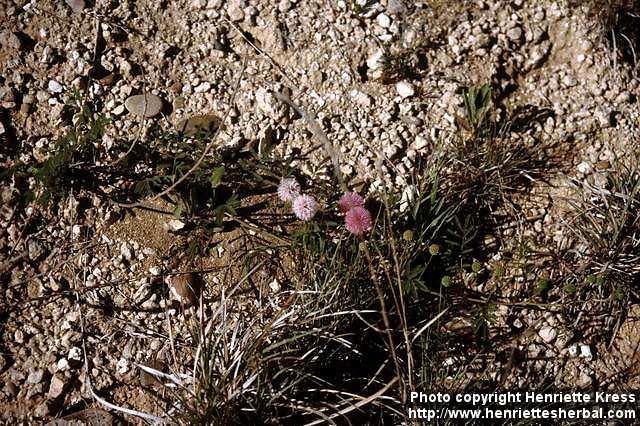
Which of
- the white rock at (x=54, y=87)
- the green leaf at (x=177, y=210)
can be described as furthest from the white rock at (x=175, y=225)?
the white rock at (x=54, y=87)

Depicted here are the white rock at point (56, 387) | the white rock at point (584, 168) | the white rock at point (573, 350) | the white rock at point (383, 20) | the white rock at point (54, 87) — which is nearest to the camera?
the white rock at point (56, 387)

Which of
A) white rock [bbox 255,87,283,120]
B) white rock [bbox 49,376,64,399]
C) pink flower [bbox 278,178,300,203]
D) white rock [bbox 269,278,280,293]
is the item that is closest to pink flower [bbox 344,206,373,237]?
pink flower [bbox 278,178,300,203]

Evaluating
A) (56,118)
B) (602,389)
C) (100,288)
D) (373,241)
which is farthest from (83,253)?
(602,389)

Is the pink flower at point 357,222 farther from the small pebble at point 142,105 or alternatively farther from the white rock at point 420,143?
the small pebble at point 142,105

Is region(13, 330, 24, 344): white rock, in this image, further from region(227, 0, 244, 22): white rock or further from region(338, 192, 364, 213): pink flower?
region(227, 0, 244, 22): white rock

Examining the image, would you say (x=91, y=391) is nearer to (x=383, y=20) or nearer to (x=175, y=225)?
(x=175, y=225)

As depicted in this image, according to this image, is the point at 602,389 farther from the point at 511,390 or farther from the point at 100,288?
the point at 100,288

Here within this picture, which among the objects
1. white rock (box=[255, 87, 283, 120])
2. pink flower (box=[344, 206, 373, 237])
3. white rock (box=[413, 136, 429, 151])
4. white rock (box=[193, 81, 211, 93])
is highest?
white rock (box=[193, 81, 211, 93])
